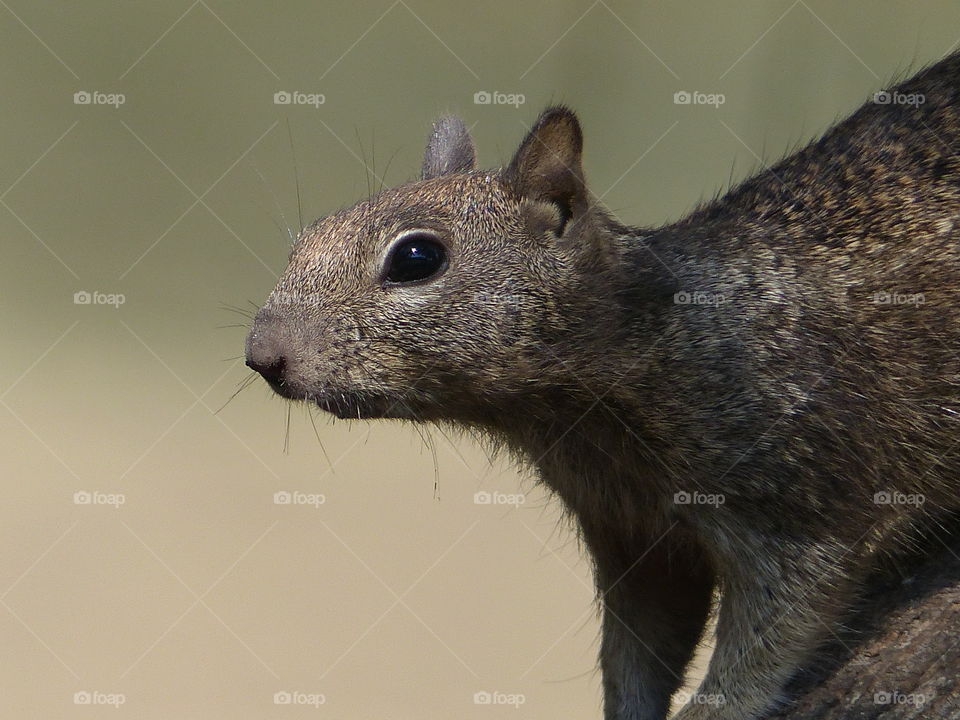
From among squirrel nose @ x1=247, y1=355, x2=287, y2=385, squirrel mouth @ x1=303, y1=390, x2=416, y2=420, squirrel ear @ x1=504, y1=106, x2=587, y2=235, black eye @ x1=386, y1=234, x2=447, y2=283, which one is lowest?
squirrel mouth @ x1=303, y1=390, x2=416, y2=420

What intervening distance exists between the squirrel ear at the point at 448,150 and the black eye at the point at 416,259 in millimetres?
519

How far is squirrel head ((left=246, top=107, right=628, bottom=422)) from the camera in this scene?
2.84 m

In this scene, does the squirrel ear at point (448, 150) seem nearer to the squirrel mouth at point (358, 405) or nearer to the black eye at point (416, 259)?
the black eye at point (416, 259)

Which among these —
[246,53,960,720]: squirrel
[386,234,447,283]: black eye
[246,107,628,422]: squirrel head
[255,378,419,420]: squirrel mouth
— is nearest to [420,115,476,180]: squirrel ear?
[246,53,960,720]: squirrel

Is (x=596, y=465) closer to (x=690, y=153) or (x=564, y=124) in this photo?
(x=564, y=124)

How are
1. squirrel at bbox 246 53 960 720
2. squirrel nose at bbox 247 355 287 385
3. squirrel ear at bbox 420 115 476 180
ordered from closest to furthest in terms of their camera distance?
1. squirrel nose at bbox 247 355 287 385
2. squirrel at bbox 246 53 960 720
3. squirrel ear at bbox 420 115 476 180

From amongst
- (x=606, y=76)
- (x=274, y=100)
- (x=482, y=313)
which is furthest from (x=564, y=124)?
(x=606, y=76)

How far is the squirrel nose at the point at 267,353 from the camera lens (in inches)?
108

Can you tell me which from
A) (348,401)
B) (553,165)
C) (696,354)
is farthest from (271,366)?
(696,354)

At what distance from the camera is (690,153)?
21.6 feet

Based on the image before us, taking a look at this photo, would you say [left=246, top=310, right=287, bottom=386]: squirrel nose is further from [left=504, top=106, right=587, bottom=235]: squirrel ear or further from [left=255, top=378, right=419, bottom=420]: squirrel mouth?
[left=504, top=106, right=587, bottom=235]: squirrel ear

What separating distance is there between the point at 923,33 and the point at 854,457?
402 centimetres

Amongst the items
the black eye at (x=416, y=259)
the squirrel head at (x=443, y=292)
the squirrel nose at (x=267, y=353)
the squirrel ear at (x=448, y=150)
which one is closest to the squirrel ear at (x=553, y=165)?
the squirrel head at (x=443, y=292)

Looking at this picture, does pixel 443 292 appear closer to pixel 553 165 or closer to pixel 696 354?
pixel 553 165
